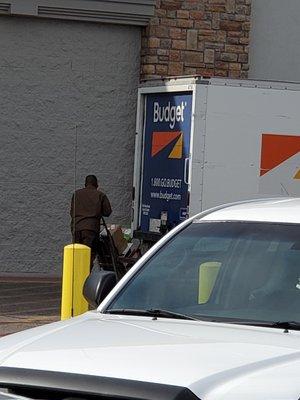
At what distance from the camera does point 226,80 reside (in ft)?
50.7

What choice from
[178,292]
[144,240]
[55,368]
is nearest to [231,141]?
[144,240]

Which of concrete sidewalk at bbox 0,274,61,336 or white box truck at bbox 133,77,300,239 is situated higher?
white box truck at bbox 133,77,300,239

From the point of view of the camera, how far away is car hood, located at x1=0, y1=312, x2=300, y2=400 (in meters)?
4.61

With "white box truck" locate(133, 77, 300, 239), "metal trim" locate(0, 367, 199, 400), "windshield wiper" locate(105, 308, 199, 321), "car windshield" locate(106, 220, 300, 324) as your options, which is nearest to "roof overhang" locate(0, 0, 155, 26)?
"white box truck" locate(133, 77, 300, 239)

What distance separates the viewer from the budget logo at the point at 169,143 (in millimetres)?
15992

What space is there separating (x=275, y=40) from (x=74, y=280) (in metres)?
10.0

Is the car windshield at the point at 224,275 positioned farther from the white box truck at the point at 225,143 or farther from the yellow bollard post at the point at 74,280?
the white box truck at the point at 225,143

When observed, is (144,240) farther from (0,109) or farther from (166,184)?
(0,109)

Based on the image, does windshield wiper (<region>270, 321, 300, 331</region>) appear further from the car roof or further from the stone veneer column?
the stone veneer column

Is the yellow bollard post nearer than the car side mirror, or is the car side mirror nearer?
the car side mirror

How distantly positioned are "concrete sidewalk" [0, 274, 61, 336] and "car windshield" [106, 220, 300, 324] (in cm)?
633

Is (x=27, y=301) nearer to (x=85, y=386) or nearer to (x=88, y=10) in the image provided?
(x=88, y=10)

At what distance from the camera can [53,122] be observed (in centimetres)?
1881

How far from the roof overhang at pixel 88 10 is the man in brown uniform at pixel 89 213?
3.51m
